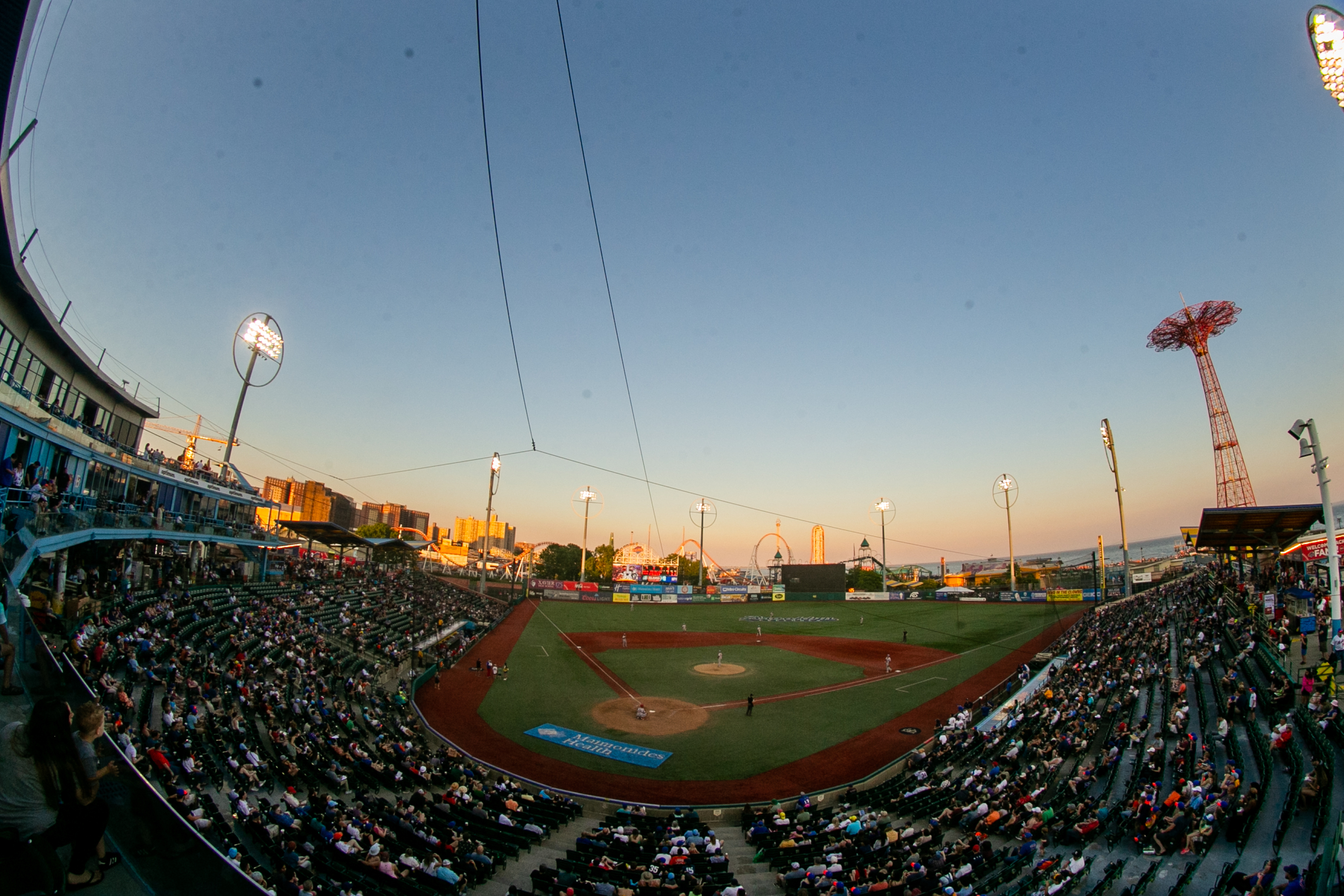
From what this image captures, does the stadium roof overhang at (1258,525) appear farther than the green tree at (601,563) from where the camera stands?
No

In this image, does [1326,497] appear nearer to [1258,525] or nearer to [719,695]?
Result: [1258,525]

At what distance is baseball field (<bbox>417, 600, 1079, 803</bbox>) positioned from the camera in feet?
72.5

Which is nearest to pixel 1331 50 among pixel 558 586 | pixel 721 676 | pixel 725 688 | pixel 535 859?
pixel 535 859

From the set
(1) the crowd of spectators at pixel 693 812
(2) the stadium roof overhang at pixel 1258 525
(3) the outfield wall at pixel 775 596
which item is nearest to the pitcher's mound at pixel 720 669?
(1) the crowd of spectators at pixel 693 812

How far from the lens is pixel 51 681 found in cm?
416

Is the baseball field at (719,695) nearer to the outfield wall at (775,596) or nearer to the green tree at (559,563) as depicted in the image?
the outfield wall at (775,596)

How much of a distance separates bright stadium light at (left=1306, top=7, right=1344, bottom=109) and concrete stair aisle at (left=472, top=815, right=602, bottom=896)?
21106mm

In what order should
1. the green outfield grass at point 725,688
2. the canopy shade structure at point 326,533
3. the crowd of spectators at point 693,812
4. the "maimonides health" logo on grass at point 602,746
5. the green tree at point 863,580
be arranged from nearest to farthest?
1. the crowd of spectators at point 693,812
2. the "maimonides health" logo on grass at point 602,746
3. the green outfield grass at point 725,688
4. the canopy shade structure at point 326,533
5. the green tree at point 863,580

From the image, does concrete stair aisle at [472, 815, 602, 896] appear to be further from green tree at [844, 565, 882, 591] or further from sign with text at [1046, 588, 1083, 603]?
green tree at [844, 565, 882, 591]

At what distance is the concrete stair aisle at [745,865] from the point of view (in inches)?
535

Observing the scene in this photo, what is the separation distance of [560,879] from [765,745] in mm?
13518

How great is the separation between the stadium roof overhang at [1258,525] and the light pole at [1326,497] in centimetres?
1014

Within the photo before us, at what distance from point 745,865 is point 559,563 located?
9189 centimetres

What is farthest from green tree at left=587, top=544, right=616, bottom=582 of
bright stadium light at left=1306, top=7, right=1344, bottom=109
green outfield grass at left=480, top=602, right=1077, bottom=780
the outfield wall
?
bright stadium light at left=1306, top=7, right=1344, bottom=109
